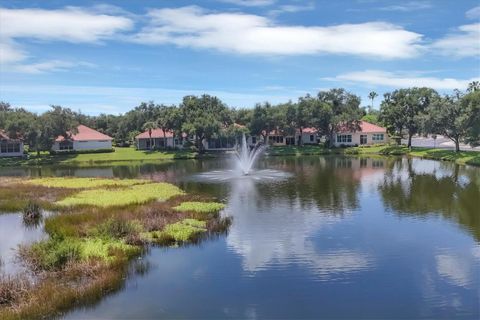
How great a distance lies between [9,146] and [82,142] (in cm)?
1437

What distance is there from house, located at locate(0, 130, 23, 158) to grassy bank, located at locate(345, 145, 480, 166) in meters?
65.0

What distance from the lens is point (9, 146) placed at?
9838cm

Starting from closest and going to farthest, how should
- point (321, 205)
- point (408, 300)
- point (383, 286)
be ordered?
1. point (408, 300)
2. point (383, 286)
3. point (321, 205)

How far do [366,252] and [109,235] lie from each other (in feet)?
43.9

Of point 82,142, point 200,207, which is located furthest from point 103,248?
point 82,142

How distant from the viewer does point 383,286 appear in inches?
757

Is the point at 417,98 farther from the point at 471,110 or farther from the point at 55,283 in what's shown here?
the point at 55,283

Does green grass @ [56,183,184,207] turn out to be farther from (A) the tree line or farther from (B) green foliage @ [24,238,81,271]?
(A) the tree line

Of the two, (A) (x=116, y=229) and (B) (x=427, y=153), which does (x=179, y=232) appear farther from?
(B) (x=427, y=153)

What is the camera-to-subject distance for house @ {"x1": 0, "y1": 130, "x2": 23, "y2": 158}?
3814 inches

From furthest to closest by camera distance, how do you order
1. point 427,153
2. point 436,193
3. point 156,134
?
point 156,134 → point 427,153 → point 436,193

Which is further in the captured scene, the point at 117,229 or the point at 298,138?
the point at 298,138

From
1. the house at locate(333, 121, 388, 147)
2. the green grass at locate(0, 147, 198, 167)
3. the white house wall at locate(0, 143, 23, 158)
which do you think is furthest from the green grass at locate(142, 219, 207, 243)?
the house at locate(333, 121, 388, 147)

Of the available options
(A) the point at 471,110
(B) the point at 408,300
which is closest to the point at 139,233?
(B) the point at 408,300
